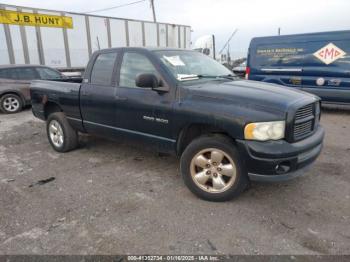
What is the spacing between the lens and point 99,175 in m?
4.06

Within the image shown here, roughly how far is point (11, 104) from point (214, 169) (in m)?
8.27

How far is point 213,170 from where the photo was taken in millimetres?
3150

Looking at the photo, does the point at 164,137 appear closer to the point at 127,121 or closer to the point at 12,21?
the point at 127,121

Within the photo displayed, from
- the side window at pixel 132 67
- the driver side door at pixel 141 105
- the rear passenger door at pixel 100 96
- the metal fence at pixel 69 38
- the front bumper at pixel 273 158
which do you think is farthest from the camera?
the metal fence at pixel 69 38

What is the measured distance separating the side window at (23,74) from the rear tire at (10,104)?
62cm

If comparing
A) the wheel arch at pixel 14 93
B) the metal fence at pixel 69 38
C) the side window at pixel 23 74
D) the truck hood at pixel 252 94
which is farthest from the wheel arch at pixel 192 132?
the metal fence at pixel 69 38

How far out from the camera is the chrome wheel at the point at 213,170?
3055 millimetres

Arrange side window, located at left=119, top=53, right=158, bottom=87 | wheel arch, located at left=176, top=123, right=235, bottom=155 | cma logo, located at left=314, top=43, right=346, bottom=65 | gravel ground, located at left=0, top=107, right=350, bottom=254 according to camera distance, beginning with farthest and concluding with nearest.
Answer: cma logo, located at left=314, top=43, right=346, bottom=65 < side window, located at left=119, top=53, right=158, bottom=87 < wheel arch, located at left=176, top=123, right=235, bottom=155 < gravel ground, located at left=0, top=107, right=350, bottom=254

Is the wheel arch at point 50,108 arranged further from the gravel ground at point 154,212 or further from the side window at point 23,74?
the side window at point 23,74

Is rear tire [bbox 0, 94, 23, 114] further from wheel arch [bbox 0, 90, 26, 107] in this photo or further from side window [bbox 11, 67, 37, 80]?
side window [bbox 11, 67, 37, 80]

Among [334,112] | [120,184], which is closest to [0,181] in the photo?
[120,184]

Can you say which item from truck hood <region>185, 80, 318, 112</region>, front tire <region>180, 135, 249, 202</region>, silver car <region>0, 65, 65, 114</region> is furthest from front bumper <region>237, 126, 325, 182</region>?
silver car <region>0, 65, 65, 114</region>

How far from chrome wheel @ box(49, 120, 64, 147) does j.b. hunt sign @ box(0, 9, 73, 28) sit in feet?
22.9

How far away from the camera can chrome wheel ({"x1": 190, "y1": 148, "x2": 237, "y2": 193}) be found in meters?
3.05
